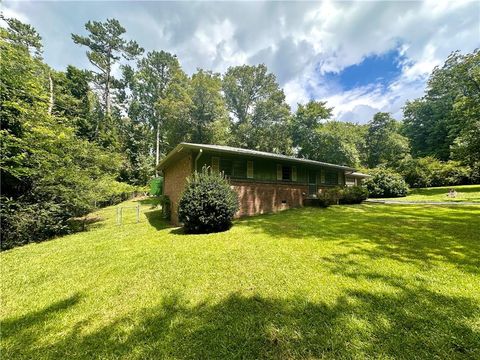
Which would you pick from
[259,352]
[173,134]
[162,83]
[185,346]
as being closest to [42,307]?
[185,346]

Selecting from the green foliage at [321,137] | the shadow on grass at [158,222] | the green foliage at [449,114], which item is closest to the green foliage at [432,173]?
the green foliage at [449,114]

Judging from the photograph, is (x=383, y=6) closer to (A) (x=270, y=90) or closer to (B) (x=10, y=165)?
(B) (x=10, y=165)

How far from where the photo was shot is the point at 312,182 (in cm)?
1603

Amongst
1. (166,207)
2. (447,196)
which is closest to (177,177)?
(166,207)

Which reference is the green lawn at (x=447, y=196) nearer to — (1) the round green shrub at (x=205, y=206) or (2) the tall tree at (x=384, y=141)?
(2) the tall tree at (x=384, y=141)

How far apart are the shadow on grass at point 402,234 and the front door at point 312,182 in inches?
232

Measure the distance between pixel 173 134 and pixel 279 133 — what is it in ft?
50.9

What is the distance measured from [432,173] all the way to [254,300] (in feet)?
99.5

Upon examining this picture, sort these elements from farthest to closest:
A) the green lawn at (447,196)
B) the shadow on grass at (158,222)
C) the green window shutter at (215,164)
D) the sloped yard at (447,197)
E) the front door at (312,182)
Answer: the front door at (312,182) → the green lawn at (447,196) → the sloped yard at (447,197) → the green window shutter at (215,164) → the shadow on grass at (158,222)

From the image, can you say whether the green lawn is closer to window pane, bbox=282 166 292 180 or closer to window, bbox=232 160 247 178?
window pane, bbox=282 166 292 180

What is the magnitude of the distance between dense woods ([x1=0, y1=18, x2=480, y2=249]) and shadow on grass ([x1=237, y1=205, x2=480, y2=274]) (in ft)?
34.8

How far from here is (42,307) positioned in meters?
3.82

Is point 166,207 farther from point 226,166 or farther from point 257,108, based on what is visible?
Result: point 257,108

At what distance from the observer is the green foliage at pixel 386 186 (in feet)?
66.9
